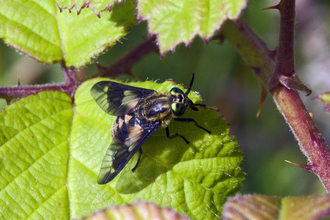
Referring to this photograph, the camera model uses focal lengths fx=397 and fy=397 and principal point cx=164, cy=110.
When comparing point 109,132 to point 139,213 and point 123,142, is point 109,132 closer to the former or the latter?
point 123,142

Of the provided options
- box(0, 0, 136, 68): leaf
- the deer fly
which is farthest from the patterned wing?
box(0, 0, 136, 68): leaf

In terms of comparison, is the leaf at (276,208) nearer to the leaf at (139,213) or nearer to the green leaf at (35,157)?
the leaf at (139,213)

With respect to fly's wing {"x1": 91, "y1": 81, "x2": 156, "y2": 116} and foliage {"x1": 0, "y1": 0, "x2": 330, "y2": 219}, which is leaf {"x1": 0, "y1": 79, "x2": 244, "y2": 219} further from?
fly's wing {"x1": 91, "y1": 81, "x2": 156, "y2": 116}

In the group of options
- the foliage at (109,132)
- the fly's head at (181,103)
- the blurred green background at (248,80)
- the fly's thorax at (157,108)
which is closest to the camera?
the foliage at (109,132)

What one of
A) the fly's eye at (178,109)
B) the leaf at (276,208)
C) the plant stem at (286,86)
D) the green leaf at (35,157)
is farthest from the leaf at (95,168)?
the leaf at (276,208)

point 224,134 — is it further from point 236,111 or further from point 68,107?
point 236,111

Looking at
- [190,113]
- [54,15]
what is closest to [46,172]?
[190,113]
